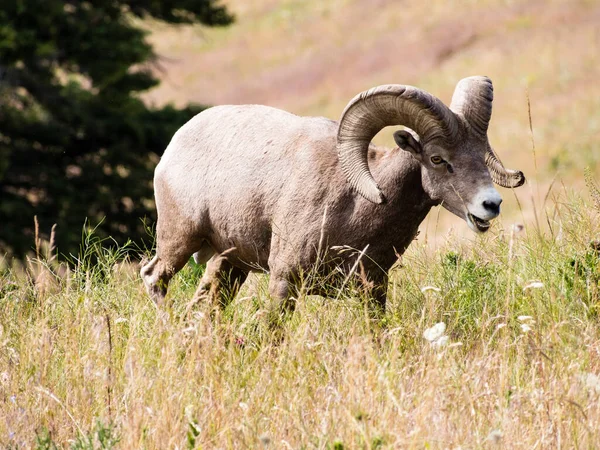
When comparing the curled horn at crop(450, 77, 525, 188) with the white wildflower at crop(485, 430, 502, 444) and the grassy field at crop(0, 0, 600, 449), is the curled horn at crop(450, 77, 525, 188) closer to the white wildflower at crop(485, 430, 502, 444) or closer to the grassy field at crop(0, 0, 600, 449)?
the grassy field at crop(0, 0, 600, 449)

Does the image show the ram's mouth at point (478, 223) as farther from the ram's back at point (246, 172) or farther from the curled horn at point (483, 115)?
the ram's back at point (246, 172)

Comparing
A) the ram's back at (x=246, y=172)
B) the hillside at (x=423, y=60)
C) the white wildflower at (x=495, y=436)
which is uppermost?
the white wildflower at (x=495, y=436)

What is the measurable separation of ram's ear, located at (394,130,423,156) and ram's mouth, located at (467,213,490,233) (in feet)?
1.75

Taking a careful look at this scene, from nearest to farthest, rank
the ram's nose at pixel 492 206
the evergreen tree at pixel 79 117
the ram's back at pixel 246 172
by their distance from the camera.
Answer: the ram's nose at pixel 492 206 < the ram's back at pixel 246 172 < the evergreen tree at pixel 79 117

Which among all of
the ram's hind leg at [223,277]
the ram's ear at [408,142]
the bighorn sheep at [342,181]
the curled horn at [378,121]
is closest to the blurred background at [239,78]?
the bighorn sheep at [342,181]

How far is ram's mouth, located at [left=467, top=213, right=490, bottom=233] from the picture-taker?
5.33 m

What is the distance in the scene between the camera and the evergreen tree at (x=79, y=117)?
15.0 metres

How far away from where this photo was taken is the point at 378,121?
5.75 meters

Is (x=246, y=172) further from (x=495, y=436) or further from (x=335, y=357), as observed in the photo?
(x=495, y=436)

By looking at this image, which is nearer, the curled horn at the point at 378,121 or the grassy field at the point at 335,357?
the grassy field at the point at 335,357

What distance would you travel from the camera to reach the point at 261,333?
212 inches

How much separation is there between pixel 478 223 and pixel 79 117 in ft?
41.9

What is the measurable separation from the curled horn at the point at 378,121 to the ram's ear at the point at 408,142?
52 mm

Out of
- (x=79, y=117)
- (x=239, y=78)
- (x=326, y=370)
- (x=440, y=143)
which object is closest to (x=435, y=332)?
(x=326, y=370)
